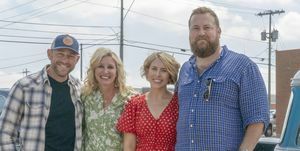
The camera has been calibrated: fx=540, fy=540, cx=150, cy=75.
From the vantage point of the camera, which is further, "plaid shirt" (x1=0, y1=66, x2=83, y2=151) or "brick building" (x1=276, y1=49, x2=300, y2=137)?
"brick building" (x1=276, y1=49, x2=300, y2=137)

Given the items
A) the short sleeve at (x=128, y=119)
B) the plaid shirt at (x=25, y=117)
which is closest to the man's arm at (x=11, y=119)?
the plaid shirt at (x=25, y=117)

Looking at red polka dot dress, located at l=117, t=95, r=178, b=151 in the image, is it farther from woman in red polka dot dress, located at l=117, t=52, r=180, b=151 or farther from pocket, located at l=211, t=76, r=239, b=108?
pocket, located at l=211, t=76, r=239, b=108

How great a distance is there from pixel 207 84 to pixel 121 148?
1.22 meters

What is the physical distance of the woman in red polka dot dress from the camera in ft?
14.8

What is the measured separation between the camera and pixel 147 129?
4.52m

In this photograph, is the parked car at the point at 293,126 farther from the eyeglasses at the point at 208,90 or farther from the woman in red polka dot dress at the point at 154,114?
the woman in red polka dot dress at the point at 154,114

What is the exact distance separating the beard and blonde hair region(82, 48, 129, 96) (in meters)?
1.01

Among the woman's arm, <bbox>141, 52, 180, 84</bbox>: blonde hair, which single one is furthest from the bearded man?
the woman's arm

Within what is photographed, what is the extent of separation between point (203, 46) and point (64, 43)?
1343mm

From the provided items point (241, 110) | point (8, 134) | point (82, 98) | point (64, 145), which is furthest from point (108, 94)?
point (241, 110)

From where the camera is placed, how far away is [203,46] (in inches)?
161

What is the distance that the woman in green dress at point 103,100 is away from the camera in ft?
15.9

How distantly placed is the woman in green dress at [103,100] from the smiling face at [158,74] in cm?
A: 45

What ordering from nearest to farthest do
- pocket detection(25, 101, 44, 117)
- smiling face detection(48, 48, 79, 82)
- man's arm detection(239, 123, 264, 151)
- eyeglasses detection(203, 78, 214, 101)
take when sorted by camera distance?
1. man's arm detection(239, 123, 264, 151)
2. eyeglasses detection(203, 78, 214, 101)
3. pocket detection(25, 101, 44, 117)
4. smiling face detection(48, 48, 79, 82)
